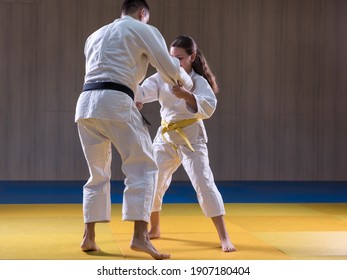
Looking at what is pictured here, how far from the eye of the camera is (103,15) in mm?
9297

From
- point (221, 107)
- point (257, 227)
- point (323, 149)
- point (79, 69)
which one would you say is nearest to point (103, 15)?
point (79, 69)

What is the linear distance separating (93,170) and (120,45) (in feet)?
2.72

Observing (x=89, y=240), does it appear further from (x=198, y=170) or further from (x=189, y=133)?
(x=189, y=133)

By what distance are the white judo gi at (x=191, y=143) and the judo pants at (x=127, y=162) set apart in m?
0.56

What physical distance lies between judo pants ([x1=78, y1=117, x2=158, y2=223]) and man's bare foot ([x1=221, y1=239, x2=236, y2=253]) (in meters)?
0.67

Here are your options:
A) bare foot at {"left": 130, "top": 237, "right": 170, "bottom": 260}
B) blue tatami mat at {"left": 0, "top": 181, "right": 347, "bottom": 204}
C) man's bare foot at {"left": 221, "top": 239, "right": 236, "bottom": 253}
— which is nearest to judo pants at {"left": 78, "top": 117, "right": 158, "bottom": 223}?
bare foot at {"left": 130, "top": 237, "right": 170, "bottom": 260}

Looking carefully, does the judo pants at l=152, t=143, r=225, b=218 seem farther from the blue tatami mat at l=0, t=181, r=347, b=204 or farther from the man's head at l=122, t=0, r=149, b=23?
the blue tatami mat at l=0, t=181, r=347, b=204

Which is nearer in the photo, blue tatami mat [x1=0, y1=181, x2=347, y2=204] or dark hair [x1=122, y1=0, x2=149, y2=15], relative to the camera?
dark hair [x1=122, y1=0, x2=149, y2=15]

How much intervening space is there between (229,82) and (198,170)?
569cm

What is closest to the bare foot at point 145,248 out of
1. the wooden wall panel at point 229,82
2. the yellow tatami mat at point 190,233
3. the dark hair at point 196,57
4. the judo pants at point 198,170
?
the yellow tatami mat at point 190,233

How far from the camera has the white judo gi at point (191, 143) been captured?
13.4ft

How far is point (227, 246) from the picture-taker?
13.1 feet

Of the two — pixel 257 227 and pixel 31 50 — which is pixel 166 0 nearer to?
pixel 31 50

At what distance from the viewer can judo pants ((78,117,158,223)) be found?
11.8 ft
